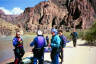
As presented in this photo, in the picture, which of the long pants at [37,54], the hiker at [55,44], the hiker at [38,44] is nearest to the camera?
the hiker at [38,44]

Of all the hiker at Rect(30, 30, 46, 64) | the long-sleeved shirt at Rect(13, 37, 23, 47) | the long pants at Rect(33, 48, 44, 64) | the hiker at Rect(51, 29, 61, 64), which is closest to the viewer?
the hiker at Rect(30, 30, 46, 64)

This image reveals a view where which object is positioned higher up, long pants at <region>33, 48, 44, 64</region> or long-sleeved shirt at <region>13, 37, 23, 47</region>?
long-sleeved shirt at <region>13, 37, 23, 47</region>

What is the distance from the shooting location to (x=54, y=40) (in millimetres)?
7945

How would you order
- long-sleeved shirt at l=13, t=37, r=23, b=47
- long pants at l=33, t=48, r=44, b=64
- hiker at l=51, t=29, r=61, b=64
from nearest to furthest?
long pants at l=33, t=48, r=44, b=64 < hiker at l=51, t=29, r=61, b=64 < long-sleeved shirt at l=13, t=37, r=23, b=47

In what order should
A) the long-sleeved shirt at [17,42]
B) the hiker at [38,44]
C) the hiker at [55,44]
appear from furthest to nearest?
the long-sleeved shirt at [17,42] < the hiker at [55,44] < the hiker at [38,44]

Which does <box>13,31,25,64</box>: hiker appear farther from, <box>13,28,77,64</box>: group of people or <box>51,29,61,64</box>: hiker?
<box>51,29,61,64</box>: hiker

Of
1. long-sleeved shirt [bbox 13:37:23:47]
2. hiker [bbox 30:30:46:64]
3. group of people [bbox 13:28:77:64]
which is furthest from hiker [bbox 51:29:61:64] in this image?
long-sleeved shirt [bbox 13:37:23:47]

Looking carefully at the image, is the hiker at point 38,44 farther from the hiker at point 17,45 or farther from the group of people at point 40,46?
the hiker at point 17,45

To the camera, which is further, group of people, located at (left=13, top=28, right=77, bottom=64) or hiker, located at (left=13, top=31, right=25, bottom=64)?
hiker, located at (left=13, top=31, right=25, bottom=64)

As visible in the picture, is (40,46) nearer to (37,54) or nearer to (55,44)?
(37,54)

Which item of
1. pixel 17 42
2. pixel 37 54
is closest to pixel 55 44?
pixel 37 54

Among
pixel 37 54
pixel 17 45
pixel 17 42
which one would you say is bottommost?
pixel 37 54

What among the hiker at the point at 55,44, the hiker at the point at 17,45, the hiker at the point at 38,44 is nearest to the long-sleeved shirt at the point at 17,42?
the hiker at the point at 17,45

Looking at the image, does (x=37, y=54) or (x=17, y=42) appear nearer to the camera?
(x=37, y=54)
